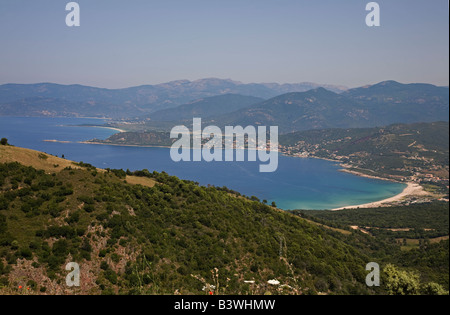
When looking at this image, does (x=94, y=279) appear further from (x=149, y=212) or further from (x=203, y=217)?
(x=203, y=217)

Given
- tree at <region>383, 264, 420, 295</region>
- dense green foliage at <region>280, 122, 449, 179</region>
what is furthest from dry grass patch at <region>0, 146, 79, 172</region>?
dense green foliage at <region>280, 122, 449, 179</region>

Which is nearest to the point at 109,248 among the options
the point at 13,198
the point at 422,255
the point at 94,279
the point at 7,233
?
the point at 94,279

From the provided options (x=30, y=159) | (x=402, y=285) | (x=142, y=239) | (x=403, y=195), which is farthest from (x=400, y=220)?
(x=30, y=159)

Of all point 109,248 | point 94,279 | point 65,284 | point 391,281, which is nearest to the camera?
point 65,284

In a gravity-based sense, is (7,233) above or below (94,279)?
above

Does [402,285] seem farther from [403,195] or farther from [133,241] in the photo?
[403,195]

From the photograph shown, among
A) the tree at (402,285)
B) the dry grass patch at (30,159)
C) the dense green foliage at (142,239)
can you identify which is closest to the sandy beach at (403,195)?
the dense green foliage at (142,239)
